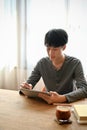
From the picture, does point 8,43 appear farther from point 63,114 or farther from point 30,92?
point 63,114

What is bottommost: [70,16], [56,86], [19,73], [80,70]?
[19,73]

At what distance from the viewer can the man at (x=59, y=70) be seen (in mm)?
1936

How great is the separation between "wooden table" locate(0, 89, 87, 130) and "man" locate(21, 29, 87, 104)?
0.70 ft

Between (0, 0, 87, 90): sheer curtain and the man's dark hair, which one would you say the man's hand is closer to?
the man's dark hair

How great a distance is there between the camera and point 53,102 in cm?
168

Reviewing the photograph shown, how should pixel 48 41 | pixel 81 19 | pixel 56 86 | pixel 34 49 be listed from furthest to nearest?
pixel 34 49 < pixel 81 19 < pixel 56 86 < pixel 48 41

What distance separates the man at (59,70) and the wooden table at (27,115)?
214 millimetres

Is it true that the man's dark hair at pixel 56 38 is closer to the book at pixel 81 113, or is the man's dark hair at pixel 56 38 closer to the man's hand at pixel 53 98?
the man's hand at pixel 53 98

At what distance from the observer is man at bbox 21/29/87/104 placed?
6.35 ft

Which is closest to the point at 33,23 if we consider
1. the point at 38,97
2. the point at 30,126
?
the point at 38,97

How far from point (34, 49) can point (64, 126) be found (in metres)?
2.07

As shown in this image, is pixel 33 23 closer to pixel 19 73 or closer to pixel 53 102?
pixel 19 73

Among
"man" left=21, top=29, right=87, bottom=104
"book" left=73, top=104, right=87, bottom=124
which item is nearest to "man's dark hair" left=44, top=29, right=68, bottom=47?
"man" left=21, top=29, right=87, bottom=104

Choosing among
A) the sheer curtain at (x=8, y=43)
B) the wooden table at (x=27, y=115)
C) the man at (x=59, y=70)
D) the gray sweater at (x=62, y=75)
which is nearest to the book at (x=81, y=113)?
the wooden table at (x=27, y=115)
